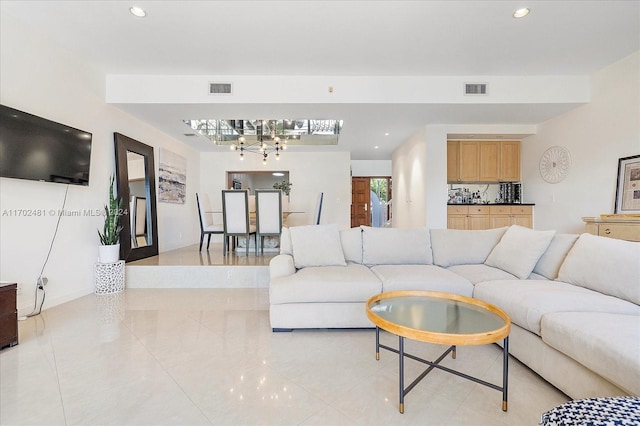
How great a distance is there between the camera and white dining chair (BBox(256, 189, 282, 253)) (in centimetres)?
461

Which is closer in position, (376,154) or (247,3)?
(247,3)

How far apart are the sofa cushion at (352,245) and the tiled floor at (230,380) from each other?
2.79 ft

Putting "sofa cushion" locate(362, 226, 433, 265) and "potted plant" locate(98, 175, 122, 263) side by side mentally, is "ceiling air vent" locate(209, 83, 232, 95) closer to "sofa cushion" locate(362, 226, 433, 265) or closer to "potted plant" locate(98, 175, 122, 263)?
"potted plant" locate(98, 175, 122, 263)

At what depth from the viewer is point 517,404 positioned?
1.50 meters

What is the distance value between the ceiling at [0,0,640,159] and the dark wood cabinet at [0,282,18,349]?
7.84 feet

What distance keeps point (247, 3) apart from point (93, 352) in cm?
299

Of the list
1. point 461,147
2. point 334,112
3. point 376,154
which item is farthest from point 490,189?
point 334,112

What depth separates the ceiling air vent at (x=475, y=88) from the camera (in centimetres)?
394

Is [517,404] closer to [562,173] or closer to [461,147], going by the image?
[562,173]

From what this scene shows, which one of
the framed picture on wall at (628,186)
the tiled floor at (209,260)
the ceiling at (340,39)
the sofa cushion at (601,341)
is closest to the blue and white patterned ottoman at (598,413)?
the sofa cushion at (601,341)

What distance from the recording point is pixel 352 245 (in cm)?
313

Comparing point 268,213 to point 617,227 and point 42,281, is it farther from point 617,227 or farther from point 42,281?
point 617,227

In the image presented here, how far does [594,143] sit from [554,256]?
2.58 m

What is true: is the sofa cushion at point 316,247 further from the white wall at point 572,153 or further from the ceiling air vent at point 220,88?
the white wall at point 572,153
